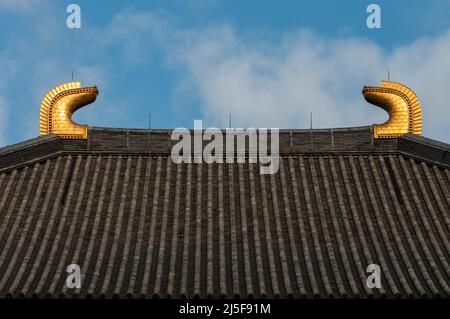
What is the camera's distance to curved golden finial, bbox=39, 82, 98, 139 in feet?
58.5

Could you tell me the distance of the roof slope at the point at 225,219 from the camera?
13.1 metres

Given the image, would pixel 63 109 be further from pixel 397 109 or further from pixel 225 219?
pixel 397 109

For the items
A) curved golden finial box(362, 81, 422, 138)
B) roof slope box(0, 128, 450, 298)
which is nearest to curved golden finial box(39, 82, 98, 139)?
roof slope box(0, 128, 450, 298)

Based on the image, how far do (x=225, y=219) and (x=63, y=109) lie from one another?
15.7 feet

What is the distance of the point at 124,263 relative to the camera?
1366cm

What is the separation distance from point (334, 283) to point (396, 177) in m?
4.39

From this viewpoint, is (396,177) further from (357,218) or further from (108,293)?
(108,293)

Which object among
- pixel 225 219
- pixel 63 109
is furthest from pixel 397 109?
pixel 63 109

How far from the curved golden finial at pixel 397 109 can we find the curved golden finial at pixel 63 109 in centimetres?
594

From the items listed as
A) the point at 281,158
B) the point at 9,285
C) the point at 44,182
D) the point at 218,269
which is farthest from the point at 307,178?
the point at 9,285

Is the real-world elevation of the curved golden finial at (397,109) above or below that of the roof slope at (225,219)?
above

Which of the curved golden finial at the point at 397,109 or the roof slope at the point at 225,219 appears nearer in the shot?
the roof slope at the point at 225,219

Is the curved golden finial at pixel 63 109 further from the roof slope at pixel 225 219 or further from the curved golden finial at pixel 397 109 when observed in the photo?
the curved golden finial at pixel 397 109

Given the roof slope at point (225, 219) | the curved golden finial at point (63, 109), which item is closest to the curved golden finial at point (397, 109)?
the roof slope at point (225, 219)
